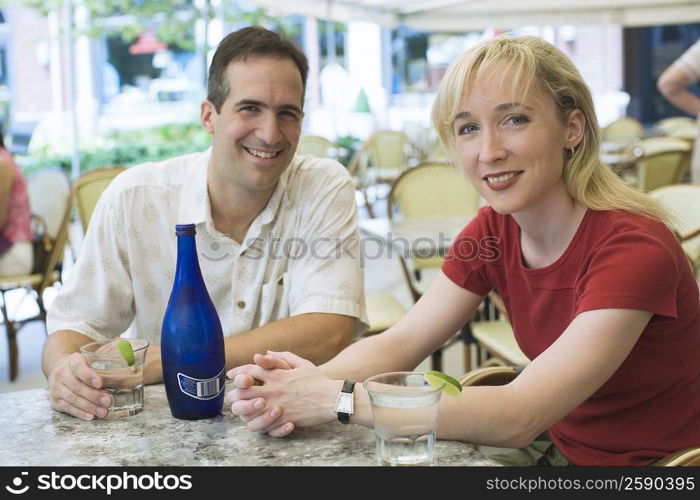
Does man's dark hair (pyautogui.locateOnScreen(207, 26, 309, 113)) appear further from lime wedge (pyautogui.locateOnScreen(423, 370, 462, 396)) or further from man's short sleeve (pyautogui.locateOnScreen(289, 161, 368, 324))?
lime wedge (pyautogui.locateOnScreen(423, 370, 462, 396))

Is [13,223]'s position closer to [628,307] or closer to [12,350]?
[12,350]

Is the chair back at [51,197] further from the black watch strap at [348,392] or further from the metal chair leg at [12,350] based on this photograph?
the black watch strap at [348,392]

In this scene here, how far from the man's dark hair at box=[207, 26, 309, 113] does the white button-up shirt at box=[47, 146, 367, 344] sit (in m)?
0.21

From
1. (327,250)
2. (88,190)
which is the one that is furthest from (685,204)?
(88,190)

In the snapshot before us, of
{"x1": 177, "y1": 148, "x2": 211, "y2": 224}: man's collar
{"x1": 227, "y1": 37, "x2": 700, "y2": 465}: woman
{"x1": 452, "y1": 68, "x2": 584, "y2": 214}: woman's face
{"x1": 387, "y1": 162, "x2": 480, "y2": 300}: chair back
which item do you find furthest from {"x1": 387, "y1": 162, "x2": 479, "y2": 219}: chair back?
{"x1": 452, "y1": 68, "x2": 584, "y2": 214}: woman's face

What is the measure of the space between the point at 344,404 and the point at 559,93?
2.35 ft

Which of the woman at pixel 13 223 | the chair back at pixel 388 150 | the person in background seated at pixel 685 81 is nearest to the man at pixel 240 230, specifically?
the woman at pixel 13 223

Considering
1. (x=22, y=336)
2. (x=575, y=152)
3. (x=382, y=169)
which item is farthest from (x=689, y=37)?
(x=575, y=152)

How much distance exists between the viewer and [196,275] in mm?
1441

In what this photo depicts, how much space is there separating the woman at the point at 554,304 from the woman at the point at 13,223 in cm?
301

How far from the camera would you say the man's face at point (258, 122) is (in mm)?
2041

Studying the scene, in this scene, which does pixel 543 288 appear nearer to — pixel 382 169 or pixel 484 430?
pixel 484 430

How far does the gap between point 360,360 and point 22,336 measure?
4.10 metres
